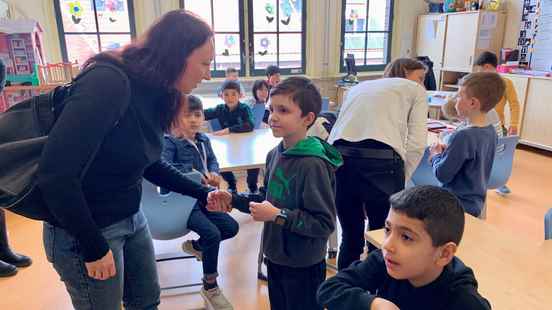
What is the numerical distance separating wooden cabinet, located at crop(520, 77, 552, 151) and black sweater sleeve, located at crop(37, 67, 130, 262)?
207 inches

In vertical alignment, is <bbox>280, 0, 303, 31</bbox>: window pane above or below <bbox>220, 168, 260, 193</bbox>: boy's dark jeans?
above

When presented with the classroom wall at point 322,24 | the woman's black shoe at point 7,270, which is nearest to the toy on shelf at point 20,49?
the classroom wall at point 322,24

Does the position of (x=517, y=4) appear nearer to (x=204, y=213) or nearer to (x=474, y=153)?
(x=474, y=153)

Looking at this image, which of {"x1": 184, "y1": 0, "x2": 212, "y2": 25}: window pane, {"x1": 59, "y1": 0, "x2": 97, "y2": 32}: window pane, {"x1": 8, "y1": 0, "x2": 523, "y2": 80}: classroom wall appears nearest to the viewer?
{"x1": 8, "y1": 0, "x2": 523, "y2": 80}: classroom wall

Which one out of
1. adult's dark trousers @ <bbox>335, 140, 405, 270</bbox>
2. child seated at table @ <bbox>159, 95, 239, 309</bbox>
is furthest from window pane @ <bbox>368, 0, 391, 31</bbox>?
adult's dark trousers @ <bbox>335, 140, 405, 270</bbox>

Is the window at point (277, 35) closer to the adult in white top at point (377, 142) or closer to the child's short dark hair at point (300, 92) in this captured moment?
the adult in white top at point (377, 142)

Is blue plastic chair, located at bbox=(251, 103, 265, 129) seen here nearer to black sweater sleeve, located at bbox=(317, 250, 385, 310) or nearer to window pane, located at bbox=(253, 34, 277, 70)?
window pane, located at bbox=(253, 34, 277, 70)

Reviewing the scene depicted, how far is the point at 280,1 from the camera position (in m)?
5.60

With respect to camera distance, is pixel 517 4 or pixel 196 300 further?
pixel 517 4

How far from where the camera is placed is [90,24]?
494cm

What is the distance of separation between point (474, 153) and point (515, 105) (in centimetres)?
213

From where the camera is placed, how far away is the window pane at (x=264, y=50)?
18.5 feet

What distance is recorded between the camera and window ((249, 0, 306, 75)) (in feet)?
18.2

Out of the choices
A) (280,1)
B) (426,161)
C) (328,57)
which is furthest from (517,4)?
(426,161)
